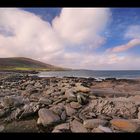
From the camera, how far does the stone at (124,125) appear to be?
8.02 feet

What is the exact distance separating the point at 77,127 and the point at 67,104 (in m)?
0.57

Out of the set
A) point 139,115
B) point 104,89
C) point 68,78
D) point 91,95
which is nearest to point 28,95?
point 68,78

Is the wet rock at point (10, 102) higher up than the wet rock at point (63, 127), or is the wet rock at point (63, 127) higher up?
the wet rock at point (10, 102)

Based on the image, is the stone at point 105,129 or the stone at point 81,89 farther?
the stone at point 81,89

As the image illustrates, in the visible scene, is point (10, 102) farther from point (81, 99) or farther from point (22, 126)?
point (81, 99)

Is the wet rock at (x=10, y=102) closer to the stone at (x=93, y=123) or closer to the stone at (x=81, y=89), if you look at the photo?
the stone at (x=81, y=89)

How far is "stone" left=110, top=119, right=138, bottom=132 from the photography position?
2.45 metres

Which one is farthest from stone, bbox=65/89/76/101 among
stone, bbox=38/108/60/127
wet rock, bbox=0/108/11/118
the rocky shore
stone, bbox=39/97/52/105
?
wet rock, bbox=0/108/11/118

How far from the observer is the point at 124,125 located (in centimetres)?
251

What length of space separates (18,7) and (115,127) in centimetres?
184

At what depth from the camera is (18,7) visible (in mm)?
2357

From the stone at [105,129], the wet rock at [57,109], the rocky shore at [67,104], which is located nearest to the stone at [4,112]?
the rocky shore at [67,104]

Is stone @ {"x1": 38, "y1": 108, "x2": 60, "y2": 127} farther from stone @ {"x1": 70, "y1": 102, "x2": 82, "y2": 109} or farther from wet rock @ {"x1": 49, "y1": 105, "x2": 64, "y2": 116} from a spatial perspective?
stone @ {"x1": 70, "y1": 102, "x2": 82, "y2": 109}
